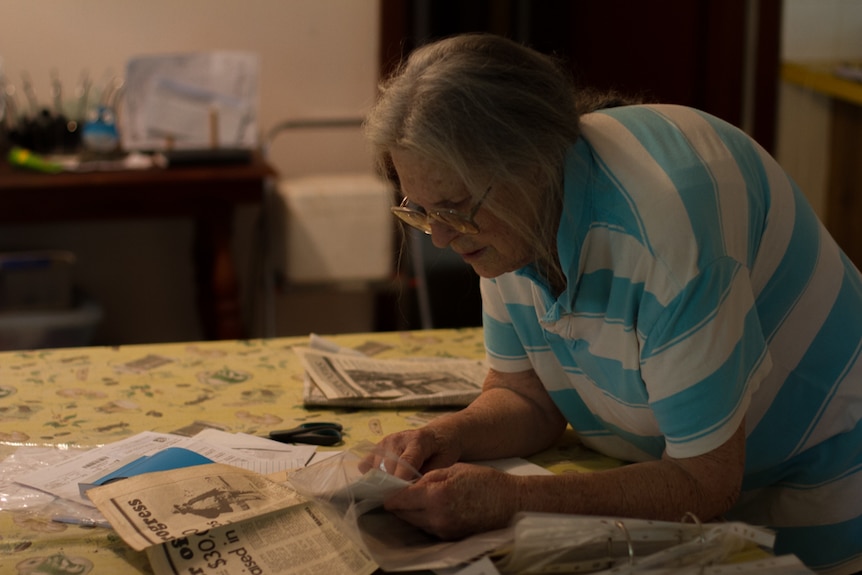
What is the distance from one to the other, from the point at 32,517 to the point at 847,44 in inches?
133

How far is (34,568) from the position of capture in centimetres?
110

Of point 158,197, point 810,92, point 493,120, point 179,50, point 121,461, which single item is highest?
point 493,120

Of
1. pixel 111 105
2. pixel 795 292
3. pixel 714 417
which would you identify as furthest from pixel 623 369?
pixel 111 105

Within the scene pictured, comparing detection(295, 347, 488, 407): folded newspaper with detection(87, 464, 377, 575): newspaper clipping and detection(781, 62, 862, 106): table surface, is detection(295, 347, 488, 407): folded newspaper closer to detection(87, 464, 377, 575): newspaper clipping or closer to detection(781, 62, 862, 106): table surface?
detection(87, 464, 377, 575): newspaper clipping

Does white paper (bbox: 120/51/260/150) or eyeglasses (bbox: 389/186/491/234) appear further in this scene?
white paper (bbox: 120/51/260/150)

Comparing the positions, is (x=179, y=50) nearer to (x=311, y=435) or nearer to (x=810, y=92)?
(x=810, y=92)

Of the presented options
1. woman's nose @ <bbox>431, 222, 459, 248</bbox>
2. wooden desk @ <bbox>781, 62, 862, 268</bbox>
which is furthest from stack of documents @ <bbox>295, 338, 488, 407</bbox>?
wooden desk @ <bbox>781, 62, 862, 268</bbox>

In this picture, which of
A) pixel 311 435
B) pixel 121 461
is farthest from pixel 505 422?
pixel 121 461

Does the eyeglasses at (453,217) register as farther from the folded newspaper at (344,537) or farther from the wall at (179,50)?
the wall at (179,50)

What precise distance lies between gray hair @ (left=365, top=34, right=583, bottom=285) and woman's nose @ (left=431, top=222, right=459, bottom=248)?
71mm

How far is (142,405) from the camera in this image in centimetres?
158

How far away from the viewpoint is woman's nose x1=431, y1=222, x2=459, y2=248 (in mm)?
1201

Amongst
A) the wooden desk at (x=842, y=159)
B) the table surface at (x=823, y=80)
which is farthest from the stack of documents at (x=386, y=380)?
the wooden desk at (x=842, y=159)

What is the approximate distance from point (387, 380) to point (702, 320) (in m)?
0.69
